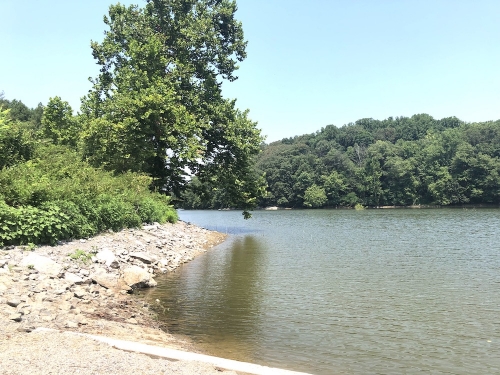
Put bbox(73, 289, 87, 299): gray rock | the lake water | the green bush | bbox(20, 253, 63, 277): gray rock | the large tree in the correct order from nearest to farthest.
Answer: the lake water < bbox(73, 289, 87, 299): gray rock < bbox(20, 253, 63, 277): gray rock < the green bush < the large tree

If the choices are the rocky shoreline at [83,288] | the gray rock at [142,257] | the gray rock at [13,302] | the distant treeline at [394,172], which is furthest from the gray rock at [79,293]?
the distant treeline at [394,172]

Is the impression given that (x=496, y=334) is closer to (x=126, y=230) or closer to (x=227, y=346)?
(x=227, y=346)

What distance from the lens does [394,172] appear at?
108 metres

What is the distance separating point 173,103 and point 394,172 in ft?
297

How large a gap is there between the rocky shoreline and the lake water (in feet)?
2.99

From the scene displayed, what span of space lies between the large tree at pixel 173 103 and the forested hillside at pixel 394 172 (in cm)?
8077

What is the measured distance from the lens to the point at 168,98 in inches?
1123

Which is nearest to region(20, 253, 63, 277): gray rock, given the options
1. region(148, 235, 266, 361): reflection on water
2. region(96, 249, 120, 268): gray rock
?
region(96, 249, 120, 268): gray rock

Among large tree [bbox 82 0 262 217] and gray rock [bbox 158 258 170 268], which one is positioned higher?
large tree [bbox 82 0 262 217]

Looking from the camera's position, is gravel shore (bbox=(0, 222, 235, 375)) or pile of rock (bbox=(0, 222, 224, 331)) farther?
pile of rock (bbox=(0, 222, 224, 331))

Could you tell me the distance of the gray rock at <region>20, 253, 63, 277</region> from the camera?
10.8 meters

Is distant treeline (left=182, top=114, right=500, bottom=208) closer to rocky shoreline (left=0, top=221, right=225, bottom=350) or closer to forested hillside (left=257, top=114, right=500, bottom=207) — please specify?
forested hillside (left=257, top=114, right=500, bottom=207)

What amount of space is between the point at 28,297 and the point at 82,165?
1573 cm

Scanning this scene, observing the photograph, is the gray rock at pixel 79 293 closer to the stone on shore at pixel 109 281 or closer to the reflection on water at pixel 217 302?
the stone on shore at pixel 109 281
